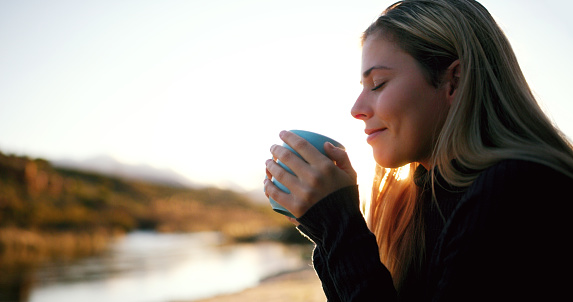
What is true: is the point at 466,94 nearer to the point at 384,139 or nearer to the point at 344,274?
the point at 384,139

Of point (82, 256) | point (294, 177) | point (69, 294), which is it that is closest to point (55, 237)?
point (82, 256)

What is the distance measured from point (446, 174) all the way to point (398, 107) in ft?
0.71

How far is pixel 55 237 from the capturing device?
40.4 feet

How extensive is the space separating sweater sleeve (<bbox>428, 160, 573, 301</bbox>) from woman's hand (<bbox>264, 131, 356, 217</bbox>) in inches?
13.1

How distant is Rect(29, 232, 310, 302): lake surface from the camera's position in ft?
21.8

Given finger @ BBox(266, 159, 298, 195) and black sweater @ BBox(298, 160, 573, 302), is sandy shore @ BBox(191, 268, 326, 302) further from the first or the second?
black sweater @ BBox(298, 160, 573, 302)

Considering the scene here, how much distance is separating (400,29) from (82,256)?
472 inches

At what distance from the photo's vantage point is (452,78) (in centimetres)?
127

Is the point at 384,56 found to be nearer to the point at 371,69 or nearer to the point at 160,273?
the point at 371,69

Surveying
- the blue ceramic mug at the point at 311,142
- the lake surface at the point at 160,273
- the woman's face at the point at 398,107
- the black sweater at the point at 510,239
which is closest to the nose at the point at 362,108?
the woman's face at the point at 398,107

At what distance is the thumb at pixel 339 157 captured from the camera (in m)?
1.20

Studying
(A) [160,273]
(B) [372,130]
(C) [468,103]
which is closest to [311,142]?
(B) [372,130]

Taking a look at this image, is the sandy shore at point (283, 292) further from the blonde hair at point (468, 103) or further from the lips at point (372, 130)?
the lips at point (372, 130)

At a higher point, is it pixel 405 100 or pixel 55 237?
pixel 55 237
